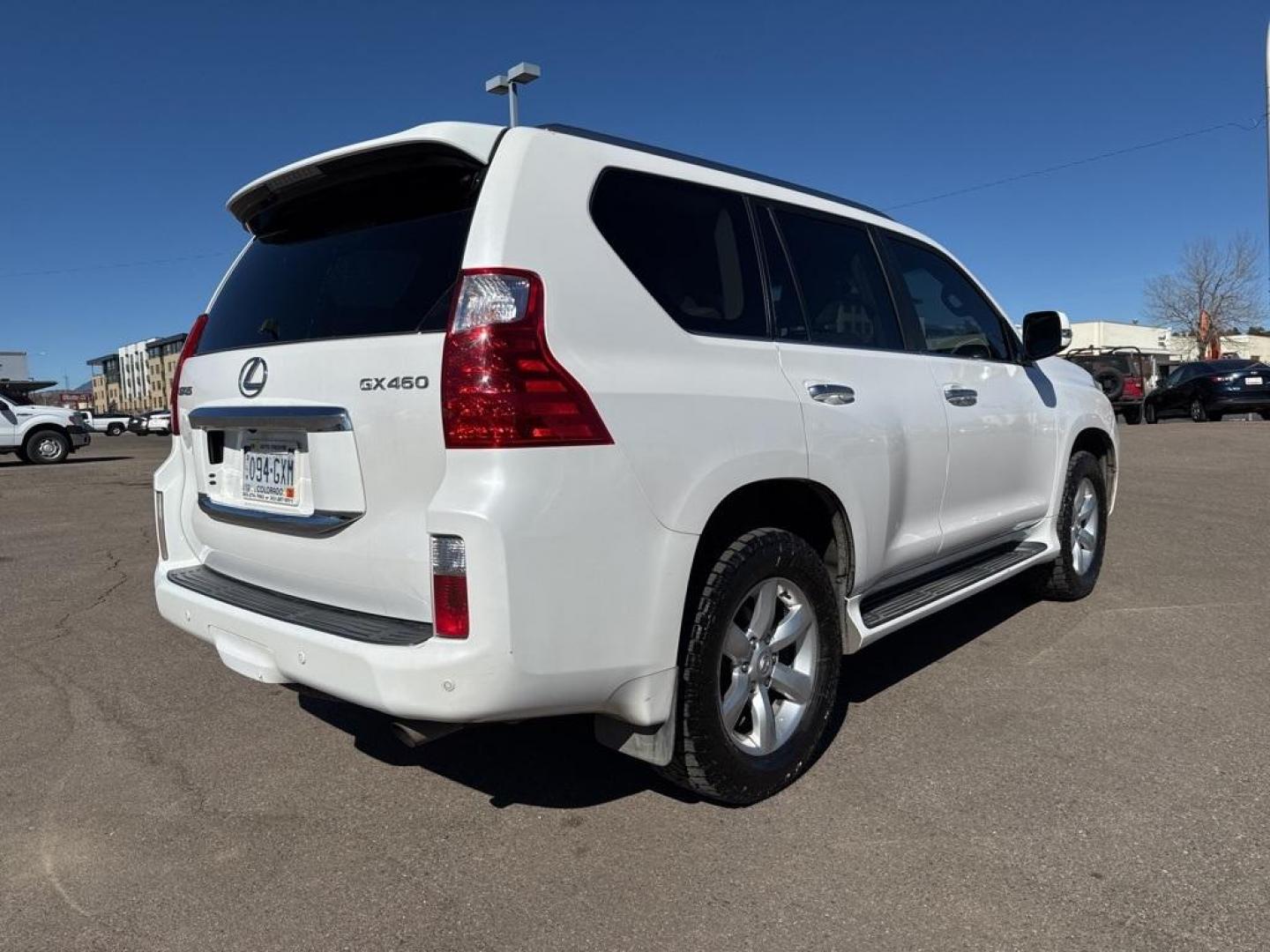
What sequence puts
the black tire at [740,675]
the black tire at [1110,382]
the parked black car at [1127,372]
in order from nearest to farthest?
1. the black tire at [740,675]
2. the black tire at [1110,382]
3. the parked black car at [1127,372]

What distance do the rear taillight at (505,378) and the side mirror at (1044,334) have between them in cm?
318

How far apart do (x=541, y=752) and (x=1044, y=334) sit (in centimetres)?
324

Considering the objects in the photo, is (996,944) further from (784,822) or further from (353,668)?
(353,668)

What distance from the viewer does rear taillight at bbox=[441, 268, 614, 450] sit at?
2.15 metres

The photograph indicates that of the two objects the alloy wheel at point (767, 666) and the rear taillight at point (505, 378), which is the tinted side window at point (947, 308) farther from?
the rear taillight at point (505, 378)

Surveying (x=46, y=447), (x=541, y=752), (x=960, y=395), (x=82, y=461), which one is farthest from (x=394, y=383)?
(x=82, y=461)

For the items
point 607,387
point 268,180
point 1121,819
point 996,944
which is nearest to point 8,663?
point 268,180

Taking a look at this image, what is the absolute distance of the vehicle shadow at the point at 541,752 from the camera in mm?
2912

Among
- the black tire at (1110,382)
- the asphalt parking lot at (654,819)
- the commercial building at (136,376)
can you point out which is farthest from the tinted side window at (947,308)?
the commercial building at (136,376)

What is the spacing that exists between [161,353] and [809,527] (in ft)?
440

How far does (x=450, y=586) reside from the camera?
2.14 meters

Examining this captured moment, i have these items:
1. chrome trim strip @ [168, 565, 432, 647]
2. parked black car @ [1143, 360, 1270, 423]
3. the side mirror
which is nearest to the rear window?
chrome trim strip @ [168, 565, 432, 647]

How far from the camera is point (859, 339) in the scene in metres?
3.43

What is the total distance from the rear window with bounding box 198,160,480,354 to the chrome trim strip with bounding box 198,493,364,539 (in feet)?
1.68
